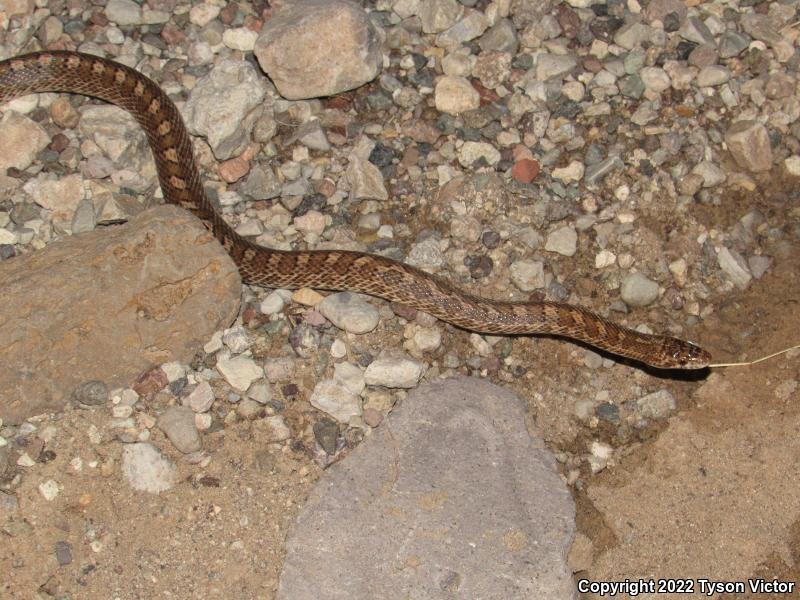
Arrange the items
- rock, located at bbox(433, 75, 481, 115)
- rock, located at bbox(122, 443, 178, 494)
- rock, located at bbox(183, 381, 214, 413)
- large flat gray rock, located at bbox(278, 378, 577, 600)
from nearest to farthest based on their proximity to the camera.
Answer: large flat gray rock, located at bbox(278, 378, 577, 600) → rock, located at bbox(122, 443, 178, 494) → rock, located at bbox(183, 381, 214, 413) → rock, located at bbox(433, 75, 481, 115)

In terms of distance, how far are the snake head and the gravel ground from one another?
1.20ft

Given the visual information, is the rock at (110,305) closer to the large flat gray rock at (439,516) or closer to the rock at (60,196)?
the rock at (60,196)

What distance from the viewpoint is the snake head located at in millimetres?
7852

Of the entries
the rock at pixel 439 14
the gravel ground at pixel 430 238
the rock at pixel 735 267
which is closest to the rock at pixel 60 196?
the gravel ground at pixel 430 238

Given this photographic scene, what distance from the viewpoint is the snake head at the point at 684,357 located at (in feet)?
25.8

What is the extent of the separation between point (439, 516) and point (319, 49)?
5200 millimetres

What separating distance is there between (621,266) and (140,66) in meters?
5.92

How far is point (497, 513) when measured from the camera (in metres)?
7.15

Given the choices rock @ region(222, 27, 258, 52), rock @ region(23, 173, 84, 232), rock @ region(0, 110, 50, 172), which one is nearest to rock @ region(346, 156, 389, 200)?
rock @ region(222, 27, 258, 52)

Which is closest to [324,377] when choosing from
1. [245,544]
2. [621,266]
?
[245,544]

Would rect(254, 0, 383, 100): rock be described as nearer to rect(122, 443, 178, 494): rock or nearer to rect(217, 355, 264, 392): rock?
rect(217, 355, 264, 392): rock

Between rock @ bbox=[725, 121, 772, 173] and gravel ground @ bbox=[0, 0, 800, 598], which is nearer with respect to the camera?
gravel ground @ bbox=[0, 0, 800, 598]

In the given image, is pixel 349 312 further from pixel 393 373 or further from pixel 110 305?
pixel 110 305

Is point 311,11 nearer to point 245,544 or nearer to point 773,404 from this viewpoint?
point 245,544
